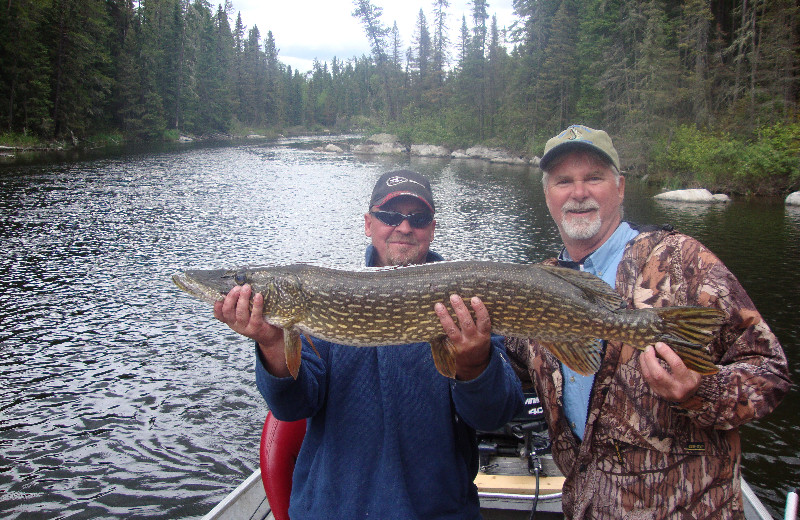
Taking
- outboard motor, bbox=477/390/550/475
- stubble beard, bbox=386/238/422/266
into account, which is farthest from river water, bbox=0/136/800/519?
outboard motor, bbox=477/390/550/475

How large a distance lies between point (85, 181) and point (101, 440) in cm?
2076

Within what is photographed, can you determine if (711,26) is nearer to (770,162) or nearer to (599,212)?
(770,162)

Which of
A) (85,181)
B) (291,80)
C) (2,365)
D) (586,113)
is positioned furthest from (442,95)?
(2,365)

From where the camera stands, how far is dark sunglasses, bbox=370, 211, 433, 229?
9.50ft

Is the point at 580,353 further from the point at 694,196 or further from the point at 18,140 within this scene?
the point at 18,140

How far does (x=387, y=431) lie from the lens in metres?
2.20

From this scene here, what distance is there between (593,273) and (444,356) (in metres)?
0.91

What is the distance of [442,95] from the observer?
6662 centimetres

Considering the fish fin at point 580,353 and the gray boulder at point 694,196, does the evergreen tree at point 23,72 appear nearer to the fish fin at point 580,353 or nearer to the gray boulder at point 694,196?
the gray boulder at point 694,196

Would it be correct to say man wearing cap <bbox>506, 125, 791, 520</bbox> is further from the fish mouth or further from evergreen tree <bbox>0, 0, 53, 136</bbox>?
evergreen tree <bbox>0, 0, 53, 136</bbox>

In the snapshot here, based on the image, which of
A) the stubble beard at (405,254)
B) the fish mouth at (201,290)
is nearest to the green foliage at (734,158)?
the stubble beard at (405,254)

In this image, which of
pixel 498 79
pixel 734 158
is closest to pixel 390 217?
pixel 734 158

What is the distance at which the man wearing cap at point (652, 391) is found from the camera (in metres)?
1.91

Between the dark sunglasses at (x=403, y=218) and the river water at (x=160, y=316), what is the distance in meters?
0.36
